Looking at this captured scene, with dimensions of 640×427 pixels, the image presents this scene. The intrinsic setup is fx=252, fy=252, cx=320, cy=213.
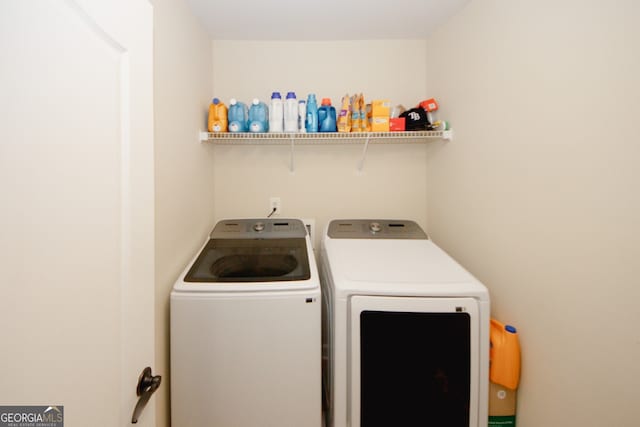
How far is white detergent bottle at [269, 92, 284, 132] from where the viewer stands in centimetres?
181

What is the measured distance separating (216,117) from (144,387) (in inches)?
63.4

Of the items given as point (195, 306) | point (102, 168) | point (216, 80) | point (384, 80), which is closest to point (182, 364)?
point (195, 306)

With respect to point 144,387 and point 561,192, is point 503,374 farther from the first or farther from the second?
point 144,387

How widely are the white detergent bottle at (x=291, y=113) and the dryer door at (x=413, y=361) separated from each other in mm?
1256

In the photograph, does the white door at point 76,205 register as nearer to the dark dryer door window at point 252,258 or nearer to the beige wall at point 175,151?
the beige wall at point 175,151

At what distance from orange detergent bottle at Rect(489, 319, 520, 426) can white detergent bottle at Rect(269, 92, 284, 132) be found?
182cm

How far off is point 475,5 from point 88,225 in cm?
221

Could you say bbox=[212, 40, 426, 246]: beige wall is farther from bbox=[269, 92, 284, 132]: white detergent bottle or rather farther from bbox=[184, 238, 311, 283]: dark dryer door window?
bbox=[184, 238, 311, 283]: dark dryer door window

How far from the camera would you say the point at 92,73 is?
0.63 m

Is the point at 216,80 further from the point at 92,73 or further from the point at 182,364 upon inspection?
the point at 182,364

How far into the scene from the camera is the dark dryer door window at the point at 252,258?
5.07ft

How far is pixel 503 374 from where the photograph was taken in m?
1.25

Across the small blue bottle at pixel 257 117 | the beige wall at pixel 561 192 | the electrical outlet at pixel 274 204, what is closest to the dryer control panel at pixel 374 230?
the beige wall at pixel 561 192

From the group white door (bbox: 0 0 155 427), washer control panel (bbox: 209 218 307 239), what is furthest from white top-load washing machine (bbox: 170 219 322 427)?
washer control panel (bbox: 209 218 307 239)
